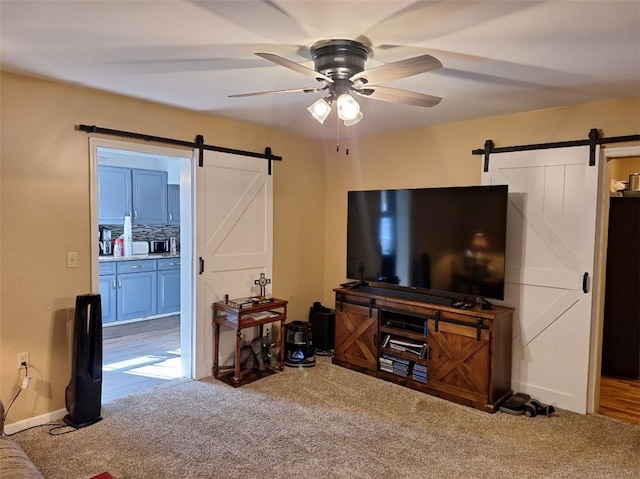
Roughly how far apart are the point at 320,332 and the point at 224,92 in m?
2.74

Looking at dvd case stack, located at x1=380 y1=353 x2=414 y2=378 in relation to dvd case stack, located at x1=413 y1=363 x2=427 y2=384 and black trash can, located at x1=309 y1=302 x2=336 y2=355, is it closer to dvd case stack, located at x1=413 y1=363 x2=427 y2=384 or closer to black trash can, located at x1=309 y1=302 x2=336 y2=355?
dvd case stack, located at x1=413 y1=363 x2=427 y2=384

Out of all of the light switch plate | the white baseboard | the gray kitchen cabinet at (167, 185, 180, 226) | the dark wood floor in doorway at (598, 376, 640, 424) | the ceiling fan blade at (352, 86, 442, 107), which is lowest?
the dark wood floor in doorway at (598, 376, 640, 424)

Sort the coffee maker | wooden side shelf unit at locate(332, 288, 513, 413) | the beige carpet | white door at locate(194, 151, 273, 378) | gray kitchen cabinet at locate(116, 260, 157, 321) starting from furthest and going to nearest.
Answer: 1. the coffee maker
2. gray kitchen cabinet at locate(116, 260, 157, 321)
3. white door at locate(194, 151, 273, 378)
4. wooden side shelf unit at locate(332, 288, 513, 413)
5. the beige carpet

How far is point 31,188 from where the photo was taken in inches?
117

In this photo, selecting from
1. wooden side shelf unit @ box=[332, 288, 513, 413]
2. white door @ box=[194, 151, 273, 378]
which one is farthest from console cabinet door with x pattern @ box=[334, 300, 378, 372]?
white door @ box=[194, 151, 273, 378]

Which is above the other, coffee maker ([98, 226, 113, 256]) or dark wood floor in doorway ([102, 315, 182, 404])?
coffee maker ([98, 226, 113, 256])

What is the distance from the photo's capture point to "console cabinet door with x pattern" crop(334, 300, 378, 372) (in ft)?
13.4

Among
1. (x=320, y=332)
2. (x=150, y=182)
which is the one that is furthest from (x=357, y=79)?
Result: (x=150, y=182)

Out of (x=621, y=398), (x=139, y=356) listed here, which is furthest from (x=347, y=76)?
(x=139, y=356)

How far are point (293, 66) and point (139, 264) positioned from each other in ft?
15.7

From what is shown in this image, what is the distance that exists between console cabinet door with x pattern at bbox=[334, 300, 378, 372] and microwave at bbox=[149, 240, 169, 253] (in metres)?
3.62

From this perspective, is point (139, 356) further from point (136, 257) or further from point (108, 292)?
point (136, 257)

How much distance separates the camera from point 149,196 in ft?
21.3

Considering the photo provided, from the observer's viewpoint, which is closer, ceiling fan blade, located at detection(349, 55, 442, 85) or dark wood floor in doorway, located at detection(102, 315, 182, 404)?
ceiling fan blade, located at detection(349, 55, 442, 85)
